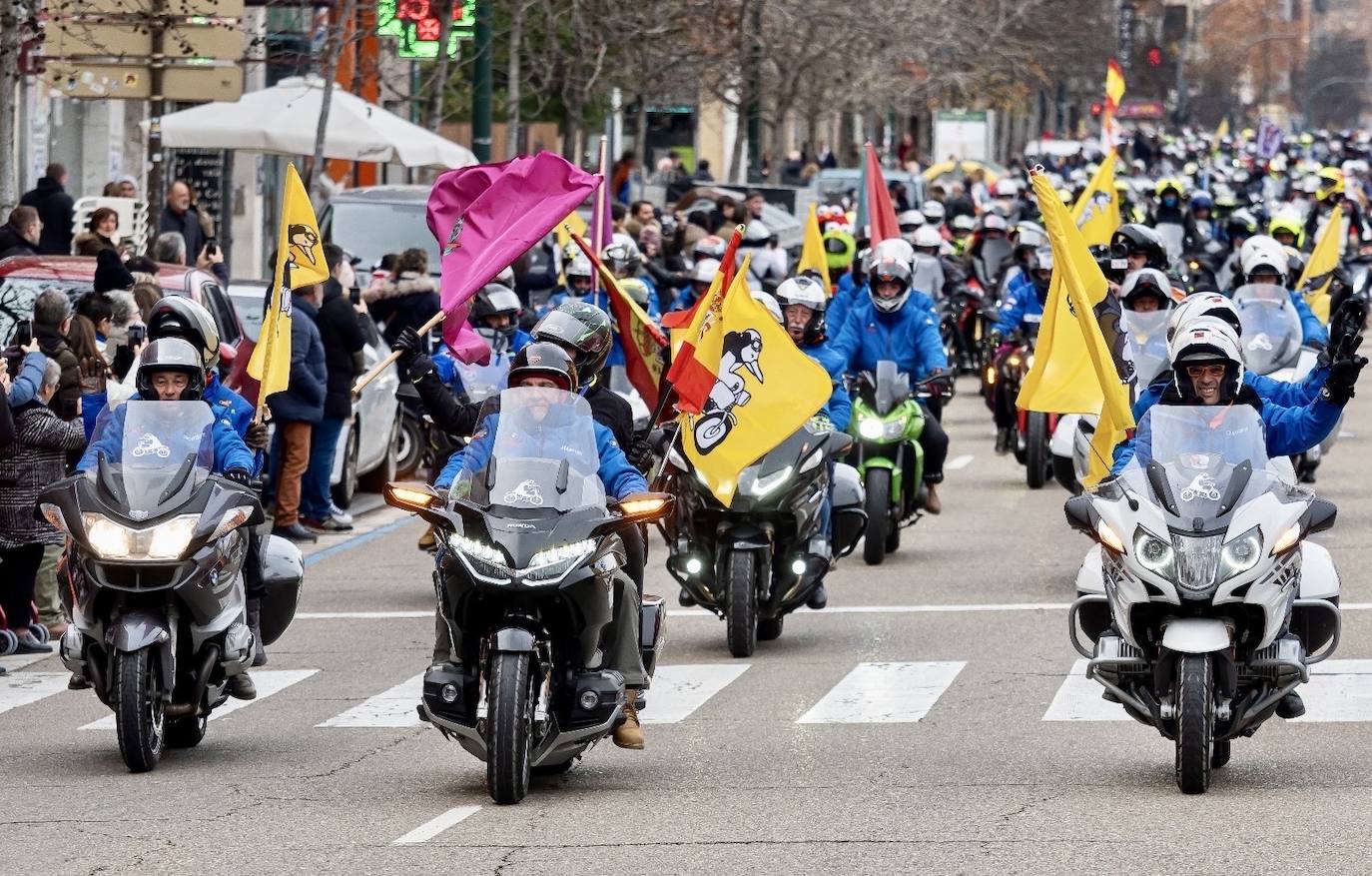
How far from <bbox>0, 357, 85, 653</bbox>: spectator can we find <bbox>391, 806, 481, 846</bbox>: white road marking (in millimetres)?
4555

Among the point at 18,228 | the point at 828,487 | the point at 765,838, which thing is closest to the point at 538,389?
the point at 765,838

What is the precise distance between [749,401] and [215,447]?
128 inches

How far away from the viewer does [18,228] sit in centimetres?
1953

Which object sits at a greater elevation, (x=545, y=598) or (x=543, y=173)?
(x=543, y=173)

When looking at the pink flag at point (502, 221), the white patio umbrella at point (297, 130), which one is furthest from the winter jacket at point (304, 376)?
the white patio umbrella at point (297, 130)

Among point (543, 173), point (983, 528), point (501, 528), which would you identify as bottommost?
point (983, 528)

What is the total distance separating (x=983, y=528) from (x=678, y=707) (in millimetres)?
7465

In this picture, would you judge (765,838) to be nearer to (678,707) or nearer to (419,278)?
(678,707)

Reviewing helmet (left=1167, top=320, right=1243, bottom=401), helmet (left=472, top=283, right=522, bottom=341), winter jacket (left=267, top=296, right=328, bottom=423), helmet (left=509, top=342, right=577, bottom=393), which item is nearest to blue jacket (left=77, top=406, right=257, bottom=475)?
helmet (left=509, top=342, right=577, bottom=393)

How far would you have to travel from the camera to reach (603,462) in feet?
32.4

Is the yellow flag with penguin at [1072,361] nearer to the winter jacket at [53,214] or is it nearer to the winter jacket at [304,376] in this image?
the winter jacket at [304,376]

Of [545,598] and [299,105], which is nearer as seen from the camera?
[545,598]

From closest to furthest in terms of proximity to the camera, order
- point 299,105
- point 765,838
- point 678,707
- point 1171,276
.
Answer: point 765,838 < point 678,707 < point 1171,276 < point 299,105

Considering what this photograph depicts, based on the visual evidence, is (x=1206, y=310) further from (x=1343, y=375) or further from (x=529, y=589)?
(x=529, y=589)
